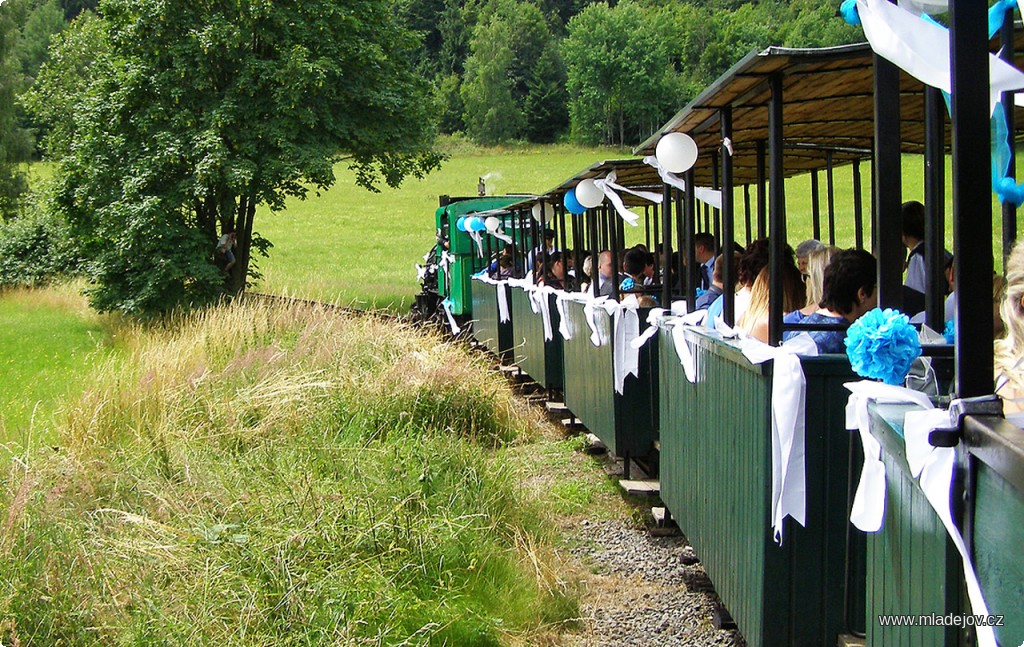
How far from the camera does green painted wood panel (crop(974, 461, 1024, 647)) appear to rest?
6.72 ft

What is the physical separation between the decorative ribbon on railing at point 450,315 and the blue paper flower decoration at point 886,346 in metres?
16.8

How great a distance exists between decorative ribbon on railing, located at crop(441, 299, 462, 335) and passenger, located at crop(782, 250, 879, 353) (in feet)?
50.0

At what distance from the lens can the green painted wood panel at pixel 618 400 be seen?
328 inches

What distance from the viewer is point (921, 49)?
8.95ft

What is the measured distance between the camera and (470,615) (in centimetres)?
541

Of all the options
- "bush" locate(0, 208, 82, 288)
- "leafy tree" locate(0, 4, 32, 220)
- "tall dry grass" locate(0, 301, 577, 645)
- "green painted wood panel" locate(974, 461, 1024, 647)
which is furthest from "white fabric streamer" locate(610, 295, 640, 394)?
"leafy tree" locate(0, 4, 32, 220)

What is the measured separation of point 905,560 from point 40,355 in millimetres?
18672

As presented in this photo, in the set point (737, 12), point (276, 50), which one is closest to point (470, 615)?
point (276, 50)

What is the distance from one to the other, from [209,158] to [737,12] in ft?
302

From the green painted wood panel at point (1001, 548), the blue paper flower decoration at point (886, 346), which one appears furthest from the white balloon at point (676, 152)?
the green painted wood panel at point (1001, 548)

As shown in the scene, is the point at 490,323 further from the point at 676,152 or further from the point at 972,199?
the point at 972,199

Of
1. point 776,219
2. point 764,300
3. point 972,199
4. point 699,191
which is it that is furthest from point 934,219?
point 699,191

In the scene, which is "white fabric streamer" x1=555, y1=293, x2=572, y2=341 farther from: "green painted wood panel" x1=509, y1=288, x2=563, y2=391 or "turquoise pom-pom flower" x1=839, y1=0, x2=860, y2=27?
"turquoise pom-pom flower" x1=839, y1=0, x2=860, y2=27

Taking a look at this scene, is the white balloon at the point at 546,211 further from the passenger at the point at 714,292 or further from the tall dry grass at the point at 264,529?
the passenger at the point at 714,292
